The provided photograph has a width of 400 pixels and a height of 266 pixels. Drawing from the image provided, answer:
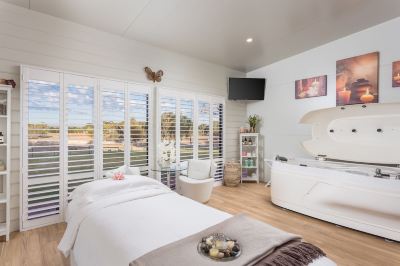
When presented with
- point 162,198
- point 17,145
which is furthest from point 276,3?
point 17,145

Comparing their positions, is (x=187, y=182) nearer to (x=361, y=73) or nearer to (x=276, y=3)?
(x=276, y=3)

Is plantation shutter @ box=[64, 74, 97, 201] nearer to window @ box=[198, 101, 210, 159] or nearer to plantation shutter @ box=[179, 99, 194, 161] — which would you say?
plantation shutter @ box=[179, 99, 194, 161]

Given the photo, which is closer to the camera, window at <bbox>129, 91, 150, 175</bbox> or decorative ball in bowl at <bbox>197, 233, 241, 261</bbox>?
decorative ball in bowl at <bbox>197, 233, 241, 261</bbox>

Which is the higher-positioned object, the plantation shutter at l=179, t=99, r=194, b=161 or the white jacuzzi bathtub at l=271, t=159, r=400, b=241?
the plantation shutter at l=179, t=99, r=194, b=161

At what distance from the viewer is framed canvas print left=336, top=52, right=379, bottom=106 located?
339 cm

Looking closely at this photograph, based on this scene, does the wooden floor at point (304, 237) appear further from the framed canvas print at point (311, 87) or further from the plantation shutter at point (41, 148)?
the framed canvas print at point (311, 87)

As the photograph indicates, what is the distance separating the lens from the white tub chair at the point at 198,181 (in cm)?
349

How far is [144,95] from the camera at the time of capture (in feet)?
12.3

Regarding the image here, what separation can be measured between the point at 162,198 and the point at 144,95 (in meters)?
2.19

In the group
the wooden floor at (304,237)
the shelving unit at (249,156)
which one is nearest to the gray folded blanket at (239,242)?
the wooden floor at (304,237)

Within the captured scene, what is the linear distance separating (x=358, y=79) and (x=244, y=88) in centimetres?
218

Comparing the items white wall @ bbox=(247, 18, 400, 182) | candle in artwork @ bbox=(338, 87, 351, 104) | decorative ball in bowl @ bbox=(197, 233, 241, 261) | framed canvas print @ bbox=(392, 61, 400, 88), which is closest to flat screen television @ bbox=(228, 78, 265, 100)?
white wall @ bbox=(247, 18, 400, 182)

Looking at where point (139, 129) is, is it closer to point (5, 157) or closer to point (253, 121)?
point (5, 157)

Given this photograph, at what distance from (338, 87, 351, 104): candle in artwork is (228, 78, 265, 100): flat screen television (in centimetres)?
170
